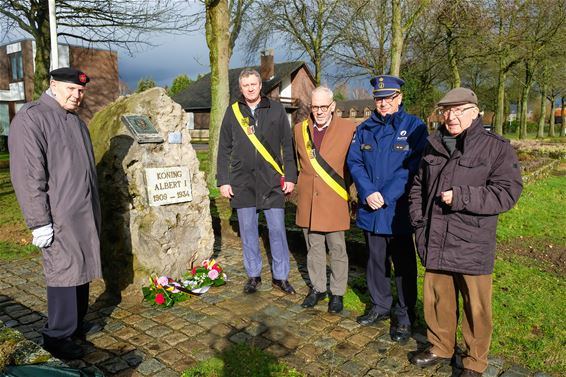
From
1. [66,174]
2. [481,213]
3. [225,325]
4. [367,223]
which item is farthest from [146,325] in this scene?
[481,213]

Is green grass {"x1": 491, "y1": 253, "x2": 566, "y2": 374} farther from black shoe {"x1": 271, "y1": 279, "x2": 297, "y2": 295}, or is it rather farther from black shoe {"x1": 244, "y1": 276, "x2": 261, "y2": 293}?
black shoe {"x1": 244, "y1": 276, "x2": 261, "y2": 293}

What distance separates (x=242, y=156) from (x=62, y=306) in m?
2.17

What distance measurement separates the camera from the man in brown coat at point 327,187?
4.25 metres

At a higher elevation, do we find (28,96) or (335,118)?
(28,96)

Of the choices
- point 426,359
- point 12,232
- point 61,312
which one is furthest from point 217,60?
point 426,359

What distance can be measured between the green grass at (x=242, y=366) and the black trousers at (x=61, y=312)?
103cm

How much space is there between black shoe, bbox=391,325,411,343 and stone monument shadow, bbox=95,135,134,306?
268 cm

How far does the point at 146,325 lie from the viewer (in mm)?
4113

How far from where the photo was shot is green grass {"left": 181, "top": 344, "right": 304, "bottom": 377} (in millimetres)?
3275

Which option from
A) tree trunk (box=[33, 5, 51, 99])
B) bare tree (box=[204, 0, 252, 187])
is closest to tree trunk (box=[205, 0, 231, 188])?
bare tree (box=[204, 0, 252, 187])

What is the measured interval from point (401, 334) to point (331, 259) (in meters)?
0.96

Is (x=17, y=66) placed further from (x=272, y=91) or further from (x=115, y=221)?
(x=115, y=221)

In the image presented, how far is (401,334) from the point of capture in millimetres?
3787

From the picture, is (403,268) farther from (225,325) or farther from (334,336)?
(225,325)
